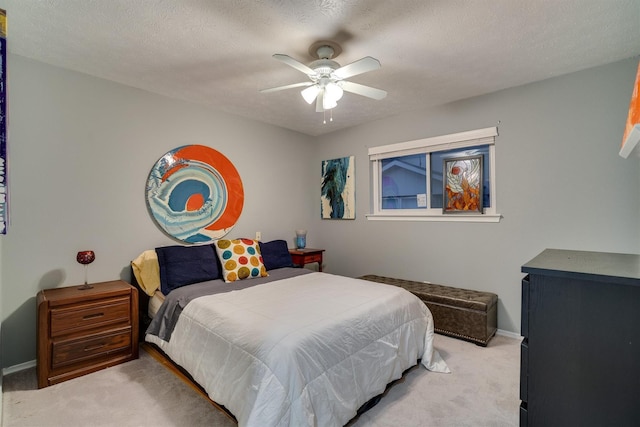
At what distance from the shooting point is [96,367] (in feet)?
7.79

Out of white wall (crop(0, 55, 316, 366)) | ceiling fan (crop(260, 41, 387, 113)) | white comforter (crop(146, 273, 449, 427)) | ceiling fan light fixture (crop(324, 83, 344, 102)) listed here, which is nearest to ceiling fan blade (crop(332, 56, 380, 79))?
ceiling fan (crop(260, 41, 387, 113))

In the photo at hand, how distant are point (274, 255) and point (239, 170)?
3.84 feet

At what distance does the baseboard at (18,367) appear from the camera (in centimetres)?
231

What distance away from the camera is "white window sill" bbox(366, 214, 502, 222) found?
10.4 feet

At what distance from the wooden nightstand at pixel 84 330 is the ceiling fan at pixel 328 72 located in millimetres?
2206

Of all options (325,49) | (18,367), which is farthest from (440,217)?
(18,367)

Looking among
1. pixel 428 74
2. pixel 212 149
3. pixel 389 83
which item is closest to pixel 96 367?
pixel 212 149

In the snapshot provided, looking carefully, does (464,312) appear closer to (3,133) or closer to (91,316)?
(91,316)

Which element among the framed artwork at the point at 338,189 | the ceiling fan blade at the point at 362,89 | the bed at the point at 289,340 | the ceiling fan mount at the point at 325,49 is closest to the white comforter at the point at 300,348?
the bed at the point at 289,340

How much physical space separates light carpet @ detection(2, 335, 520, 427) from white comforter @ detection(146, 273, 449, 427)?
151 millimetres

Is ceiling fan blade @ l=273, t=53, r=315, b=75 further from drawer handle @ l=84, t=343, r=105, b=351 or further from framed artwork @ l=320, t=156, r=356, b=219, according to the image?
drawer handle @ l=84, t=343, r=105, b=351

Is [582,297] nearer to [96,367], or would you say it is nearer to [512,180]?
[512,180]

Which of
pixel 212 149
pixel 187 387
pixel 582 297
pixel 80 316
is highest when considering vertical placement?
pixel 212 149

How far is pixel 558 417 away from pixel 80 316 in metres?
2.95
